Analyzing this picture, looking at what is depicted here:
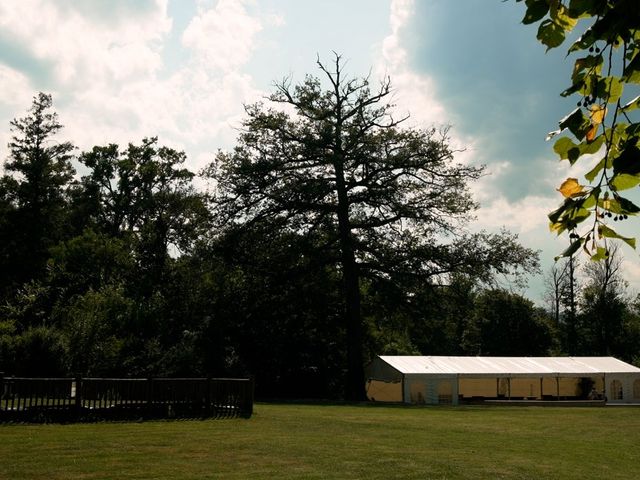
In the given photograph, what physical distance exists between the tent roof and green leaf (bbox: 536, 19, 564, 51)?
32.3 metres

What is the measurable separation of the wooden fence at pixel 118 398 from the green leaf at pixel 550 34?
15.9 meters

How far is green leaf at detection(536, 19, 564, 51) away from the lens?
2.62m

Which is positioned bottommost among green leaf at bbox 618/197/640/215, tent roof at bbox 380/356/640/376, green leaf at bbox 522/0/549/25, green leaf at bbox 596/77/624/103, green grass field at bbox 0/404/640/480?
green grass field at bbox 0/404/640/480

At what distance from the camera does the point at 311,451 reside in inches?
488

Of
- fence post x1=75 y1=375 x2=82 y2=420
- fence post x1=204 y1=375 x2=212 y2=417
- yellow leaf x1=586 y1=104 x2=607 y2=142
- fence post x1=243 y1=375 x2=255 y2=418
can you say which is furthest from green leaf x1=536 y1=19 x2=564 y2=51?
fence post x1=243 y1=375 x2=255 y2=418

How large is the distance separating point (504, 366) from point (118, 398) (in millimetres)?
25320

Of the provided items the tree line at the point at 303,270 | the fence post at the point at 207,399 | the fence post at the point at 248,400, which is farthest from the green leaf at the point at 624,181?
the tree line at the point at 303,270

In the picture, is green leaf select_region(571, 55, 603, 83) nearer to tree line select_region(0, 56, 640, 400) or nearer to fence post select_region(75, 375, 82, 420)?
fence post select_region(75, 375, 82, 420)

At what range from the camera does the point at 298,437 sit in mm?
14539

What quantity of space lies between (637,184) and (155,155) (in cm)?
Answer: 5392

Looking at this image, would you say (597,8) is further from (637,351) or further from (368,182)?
(637,351)

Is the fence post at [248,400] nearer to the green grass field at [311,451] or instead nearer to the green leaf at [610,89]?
the green grass field at [311,451]

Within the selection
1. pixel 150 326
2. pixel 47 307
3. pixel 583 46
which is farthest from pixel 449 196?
pixel 583 46

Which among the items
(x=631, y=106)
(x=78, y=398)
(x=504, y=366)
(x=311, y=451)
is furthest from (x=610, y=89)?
(x=504, y=366)
